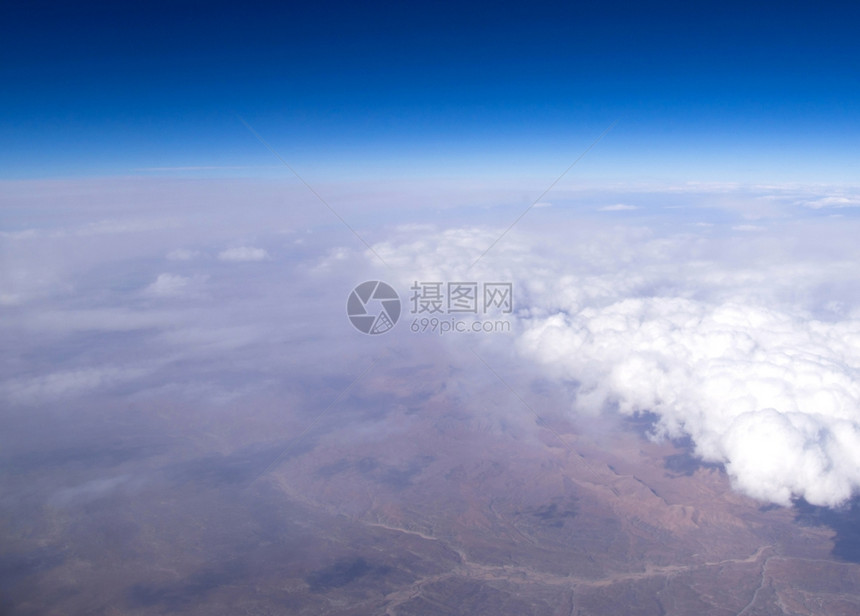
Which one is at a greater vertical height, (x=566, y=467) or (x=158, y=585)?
(x=158, y=585)

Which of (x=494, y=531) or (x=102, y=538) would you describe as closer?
(x=102, y=538)

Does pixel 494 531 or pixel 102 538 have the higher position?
pixel 102 538

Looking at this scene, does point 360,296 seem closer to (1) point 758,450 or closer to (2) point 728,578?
(2) point 728,578

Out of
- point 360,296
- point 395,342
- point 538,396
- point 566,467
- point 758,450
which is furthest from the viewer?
point 395,342

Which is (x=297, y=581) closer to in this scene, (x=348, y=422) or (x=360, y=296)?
(x=360, y=296)

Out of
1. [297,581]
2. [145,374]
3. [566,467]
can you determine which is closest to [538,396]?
[566,467]

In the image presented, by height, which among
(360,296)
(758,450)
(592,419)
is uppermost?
(360,296)

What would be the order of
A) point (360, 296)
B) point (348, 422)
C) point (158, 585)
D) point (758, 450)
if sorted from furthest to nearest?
point (348, 422) < point (758, 450) < point (158, 585) < point (360, 296)

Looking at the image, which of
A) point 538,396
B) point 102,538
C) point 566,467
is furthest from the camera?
point 538,396

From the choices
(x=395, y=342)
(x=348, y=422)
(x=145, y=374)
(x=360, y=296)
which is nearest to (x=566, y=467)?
(x=348, y=422)
